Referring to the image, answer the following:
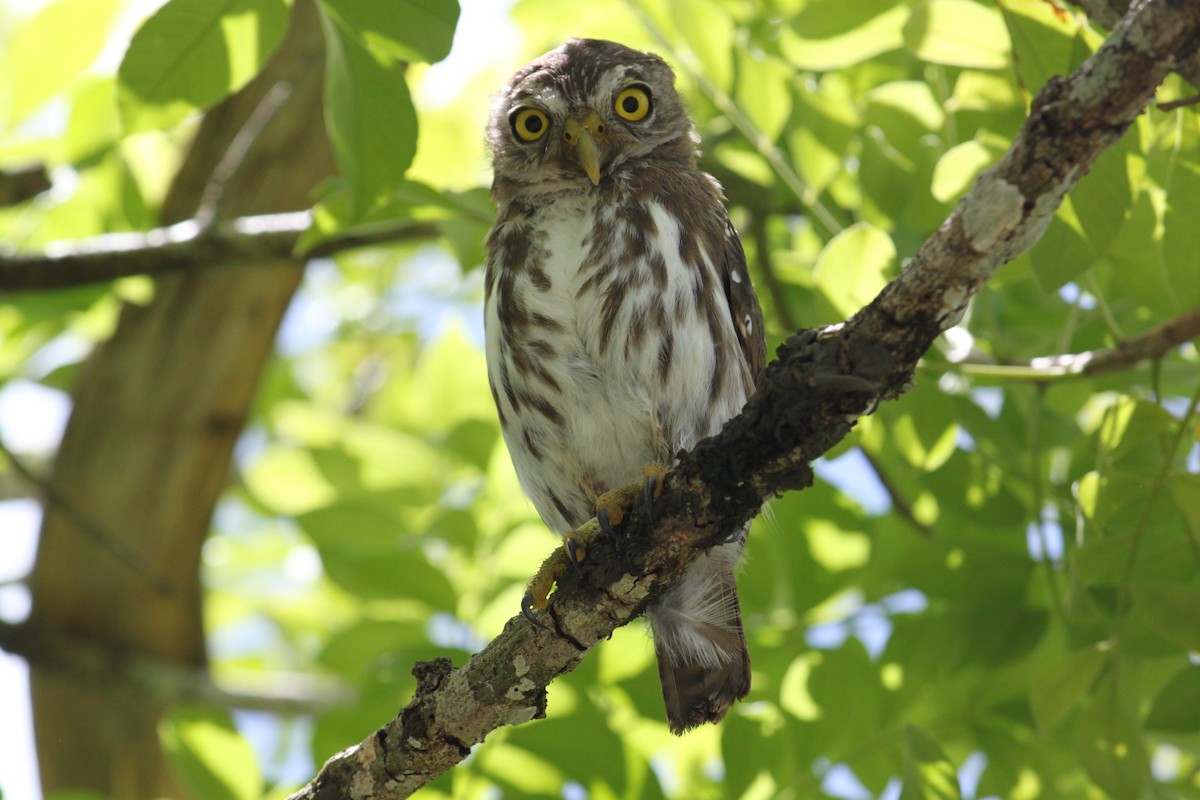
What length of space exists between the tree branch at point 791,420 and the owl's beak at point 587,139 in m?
1.23

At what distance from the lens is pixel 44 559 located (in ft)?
17.0

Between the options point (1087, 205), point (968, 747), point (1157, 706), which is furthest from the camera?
point (968, 747)

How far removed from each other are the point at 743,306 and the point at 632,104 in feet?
2.58

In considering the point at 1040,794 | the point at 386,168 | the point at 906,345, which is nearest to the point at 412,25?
the point at 386,168

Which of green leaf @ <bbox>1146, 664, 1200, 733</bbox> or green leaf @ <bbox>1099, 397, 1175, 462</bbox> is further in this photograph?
green leaf @ <bbox>1146, 664, 1200, 733</bbox>

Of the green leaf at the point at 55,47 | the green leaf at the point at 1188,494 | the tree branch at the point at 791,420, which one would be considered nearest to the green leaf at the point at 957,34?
the tree branch at the point at 791,420

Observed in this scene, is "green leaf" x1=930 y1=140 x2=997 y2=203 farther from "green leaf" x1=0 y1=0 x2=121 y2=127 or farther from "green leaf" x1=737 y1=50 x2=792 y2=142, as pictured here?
"green leaf" x1=0 y1=0 x2=121 y2=127

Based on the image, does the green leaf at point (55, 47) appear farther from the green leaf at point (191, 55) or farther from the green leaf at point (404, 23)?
the green leaf at point (404, 23)

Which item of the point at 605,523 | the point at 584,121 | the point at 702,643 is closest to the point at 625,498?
the point at 605,523

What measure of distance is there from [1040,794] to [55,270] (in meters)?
3.71

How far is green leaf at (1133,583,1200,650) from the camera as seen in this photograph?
102 inches

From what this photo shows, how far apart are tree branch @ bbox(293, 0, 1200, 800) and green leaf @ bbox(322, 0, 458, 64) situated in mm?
1065

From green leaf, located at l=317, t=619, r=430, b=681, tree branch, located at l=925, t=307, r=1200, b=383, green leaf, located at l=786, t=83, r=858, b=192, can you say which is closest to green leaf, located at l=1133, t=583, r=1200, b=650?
tree branch, located at l=925, t=307, r=1200, b=383

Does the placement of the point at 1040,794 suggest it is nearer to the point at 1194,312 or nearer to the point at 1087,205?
the point at 1194,312
